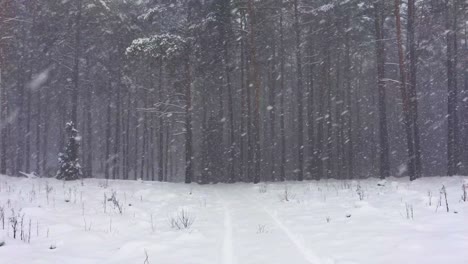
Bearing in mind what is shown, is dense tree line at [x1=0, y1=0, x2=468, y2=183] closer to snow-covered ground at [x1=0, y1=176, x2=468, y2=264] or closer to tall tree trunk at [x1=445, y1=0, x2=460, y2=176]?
tall tree trunk at [x1=445, y1=0, x2=460, y2=176]

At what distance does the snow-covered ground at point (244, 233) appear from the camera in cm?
547

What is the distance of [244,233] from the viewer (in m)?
7.34

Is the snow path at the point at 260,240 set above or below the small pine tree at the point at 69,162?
below

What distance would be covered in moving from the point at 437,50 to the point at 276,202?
2403 centimetres

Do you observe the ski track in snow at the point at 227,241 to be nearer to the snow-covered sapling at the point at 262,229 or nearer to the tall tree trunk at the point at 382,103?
the snow-covered sapling at the point at 262,229

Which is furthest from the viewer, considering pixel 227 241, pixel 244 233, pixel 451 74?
pixel 451 74

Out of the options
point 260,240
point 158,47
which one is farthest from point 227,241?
point 158,47

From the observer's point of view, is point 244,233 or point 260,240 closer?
point 260,240

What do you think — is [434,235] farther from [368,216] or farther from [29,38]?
[29,38]

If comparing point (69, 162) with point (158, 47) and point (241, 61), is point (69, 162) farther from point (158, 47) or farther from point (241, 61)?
point (241, 61)

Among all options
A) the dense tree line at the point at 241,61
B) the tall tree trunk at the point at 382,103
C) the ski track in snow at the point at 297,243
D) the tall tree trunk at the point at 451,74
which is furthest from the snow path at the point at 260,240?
the tall tree trunk at the point at 451,74

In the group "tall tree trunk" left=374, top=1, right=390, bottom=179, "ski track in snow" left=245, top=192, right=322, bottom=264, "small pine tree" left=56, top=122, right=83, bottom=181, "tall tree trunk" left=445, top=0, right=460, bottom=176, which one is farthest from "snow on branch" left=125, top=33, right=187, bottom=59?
"tall tree trunk" left=445, top=0, right=460, bottom=176

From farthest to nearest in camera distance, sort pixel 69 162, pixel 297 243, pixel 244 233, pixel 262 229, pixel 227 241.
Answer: pixel 69 162
pixel 262 229
pixel 244 233
pixel 227 241
pixel 297 243

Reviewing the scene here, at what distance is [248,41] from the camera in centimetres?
2258
